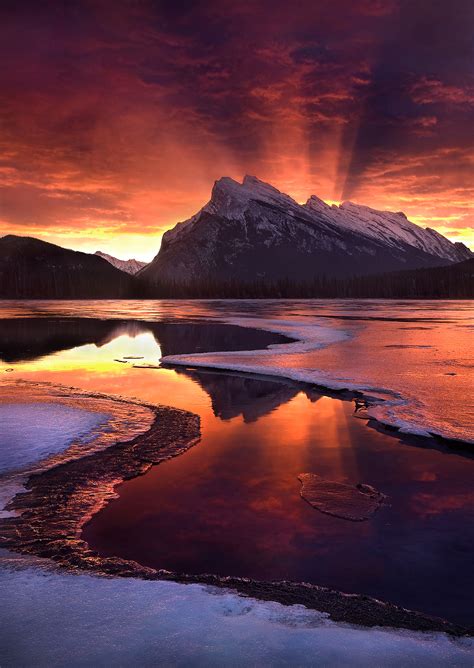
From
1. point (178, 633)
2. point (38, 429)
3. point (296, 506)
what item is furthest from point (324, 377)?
point (178, 633)

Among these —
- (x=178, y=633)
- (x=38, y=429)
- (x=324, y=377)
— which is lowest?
(x=178, y=633)

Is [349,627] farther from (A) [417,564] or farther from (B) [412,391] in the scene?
(B) [412,391]

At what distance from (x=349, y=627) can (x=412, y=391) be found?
1357cm

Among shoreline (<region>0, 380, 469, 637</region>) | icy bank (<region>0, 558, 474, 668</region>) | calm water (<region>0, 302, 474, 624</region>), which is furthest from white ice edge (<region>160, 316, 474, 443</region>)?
icy bank (<region>0, 558, 474, 668</region>)

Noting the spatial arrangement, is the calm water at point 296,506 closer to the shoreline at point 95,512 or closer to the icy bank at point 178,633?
the shoreline at point 95,512

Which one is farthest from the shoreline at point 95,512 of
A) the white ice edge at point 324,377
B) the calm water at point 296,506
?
the white ice edge at point 324,377

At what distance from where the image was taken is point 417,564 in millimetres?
7426

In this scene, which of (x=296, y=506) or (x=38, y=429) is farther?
(x=38, y=429)

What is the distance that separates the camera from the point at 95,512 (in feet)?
30.3

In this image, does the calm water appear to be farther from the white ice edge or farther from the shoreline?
the white ice edge

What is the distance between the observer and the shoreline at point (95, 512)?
20.5 ft

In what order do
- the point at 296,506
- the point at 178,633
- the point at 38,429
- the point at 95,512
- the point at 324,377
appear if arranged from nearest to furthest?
the point at 178,633
the point at 95,512
the point at 296,506
the point at 38,429
the point at 324,377

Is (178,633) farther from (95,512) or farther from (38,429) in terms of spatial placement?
(38,429)

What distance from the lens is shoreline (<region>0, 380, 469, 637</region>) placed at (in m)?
6.25
